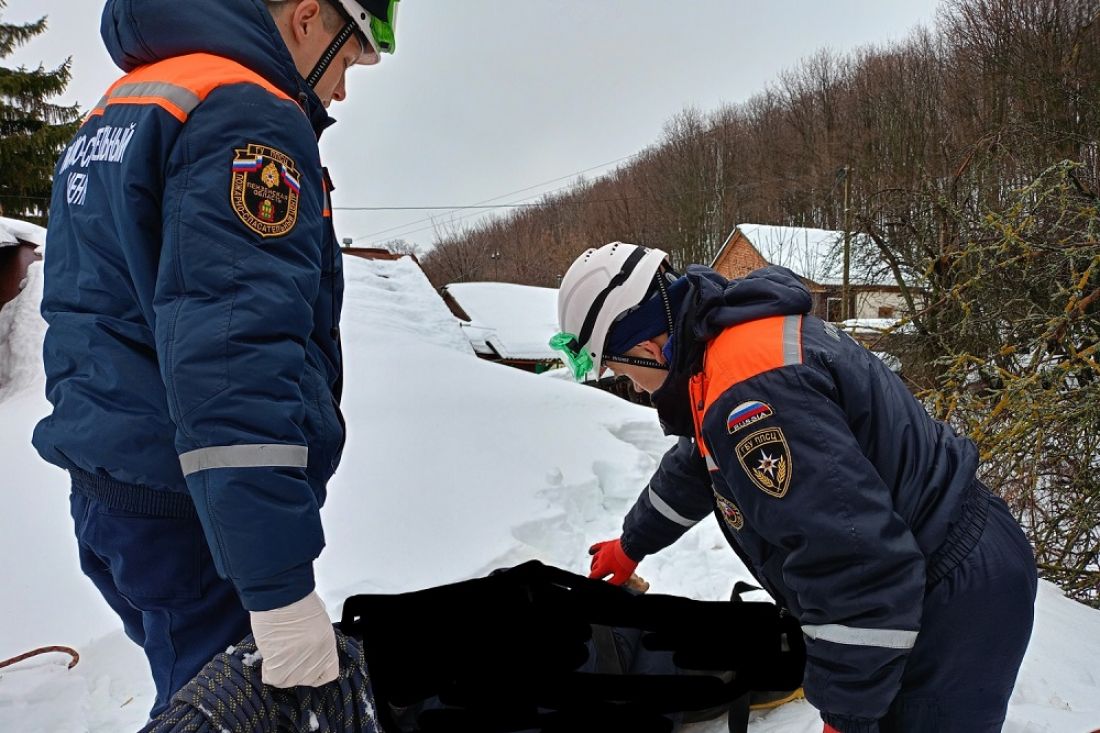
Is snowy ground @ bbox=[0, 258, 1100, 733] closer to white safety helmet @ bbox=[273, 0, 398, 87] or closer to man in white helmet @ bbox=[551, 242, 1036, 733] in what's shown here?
man in white helmet @ bbox=[551, 242, 1036, 733]

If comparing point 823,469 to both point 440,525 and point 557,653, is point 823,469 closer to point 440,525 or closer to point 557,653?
point 557,653

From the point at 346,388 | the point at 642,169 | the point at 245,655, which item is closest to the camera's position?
the point at 245,655

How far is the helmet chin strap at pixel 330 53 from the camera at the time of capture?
149 centimetres

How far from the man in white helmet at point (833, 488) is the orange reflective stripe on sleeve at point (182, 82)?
86 centimetres

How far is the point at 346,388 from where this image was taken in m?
5.88

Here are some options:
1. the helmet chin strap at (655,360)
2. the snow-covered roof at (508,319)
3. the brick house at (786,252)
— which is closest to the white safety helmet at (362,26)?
the helmet chin strap at (655,360)

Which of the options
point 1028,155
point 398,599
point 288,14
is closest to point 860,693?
point 398,599

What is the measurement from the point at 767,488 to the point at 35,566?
11.8 feet

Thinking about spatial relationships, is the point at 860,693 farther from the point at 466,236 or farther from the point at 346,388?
the point at 466,236

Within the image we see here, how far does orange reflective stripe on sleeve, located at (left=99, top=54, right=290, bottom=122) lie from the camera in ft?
3.92

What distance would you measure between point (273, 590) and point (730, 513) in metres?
1.00

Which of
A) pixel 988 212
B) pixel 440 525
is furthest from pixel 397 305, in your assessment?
pixel 988 212

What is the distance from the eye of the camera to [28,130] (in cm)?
1792

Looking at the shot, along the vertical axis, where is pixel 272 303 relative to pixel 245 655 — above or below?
above
